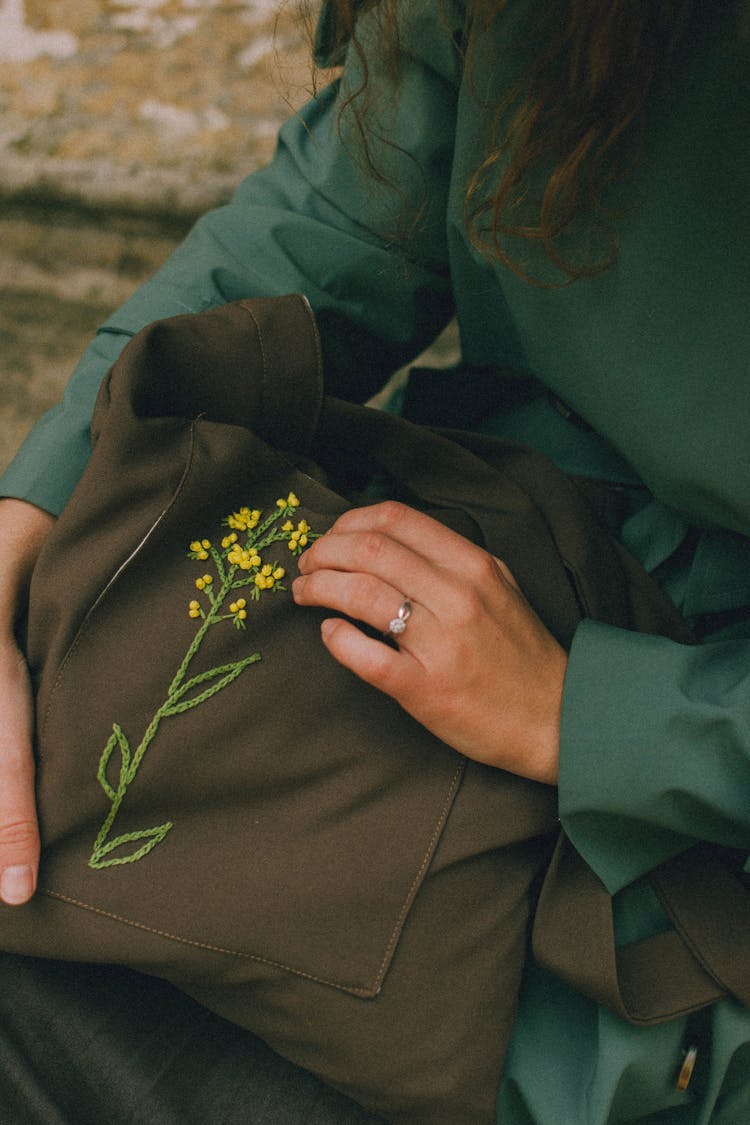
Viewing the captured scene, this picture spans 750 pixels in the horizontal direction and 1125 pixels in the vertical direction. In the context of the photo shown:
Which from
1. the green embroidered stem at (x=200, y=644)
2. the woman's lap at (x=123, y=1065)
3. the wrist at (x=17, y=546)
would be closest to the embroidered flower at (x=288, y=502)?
the green embroidered stem at (x=200, y=644)

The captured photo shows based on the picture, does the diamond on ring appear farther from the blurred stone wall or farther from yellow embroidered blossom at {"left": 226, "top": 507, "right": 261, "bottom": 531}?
the blurred stone wall

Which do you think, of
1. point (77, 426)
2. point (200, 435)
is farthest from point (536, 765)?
point (77, 426)

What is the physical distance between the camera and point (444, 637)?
62cm

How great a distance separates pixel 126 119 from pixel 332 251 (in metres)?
0.80

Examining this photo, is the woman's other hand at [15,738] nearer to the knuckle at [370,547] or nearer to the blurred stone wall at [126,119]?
the knuckle at [370,547]

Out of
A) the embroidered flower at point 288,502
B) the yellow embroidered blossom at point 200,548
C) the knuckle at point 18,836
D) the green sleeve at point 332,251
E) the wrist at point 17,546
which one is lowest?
the knuckle at point 18,836

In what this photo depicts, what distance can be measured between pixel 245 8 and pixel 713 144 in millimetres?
1128

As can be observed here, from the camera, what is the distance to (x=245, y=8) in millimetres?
1402

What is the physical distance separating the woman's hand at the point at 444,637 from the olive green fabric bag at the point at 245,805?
2 centimetres

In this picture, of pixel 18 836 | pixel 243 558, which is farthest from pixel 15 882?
pixel 243 558

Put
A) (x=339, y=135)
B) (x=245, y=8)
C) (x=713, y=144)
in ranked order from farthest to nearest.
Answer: (x=245, y=8), (x=339, y=135), (x=713, y=144)

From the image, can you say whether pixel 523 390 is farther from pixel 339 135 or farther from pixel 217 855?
pixel 217 855

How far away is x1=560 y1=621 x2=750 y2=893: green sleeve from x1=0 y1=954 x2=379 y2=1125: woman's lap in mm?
293

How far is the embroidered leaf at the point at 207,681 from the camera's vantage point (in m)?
0.60
